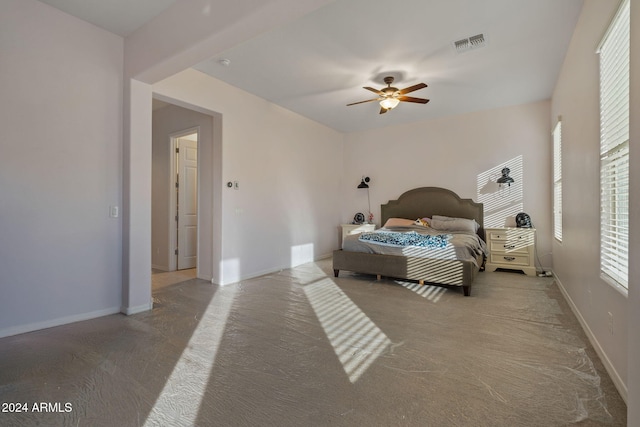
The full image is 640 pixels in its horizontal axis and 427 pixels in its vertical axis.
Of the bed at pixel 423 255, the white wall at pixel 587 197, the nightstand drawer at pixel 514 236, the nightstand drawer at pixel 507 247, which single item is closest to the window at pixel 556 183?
the nightstand drawer at pixel 514 236

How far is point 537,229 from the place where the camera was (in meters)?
4.85

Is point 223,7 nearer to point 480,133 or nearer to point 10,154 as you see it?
point 10,154

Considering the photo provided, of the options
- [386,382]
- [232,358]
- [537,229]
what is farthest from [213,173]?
[537,229]

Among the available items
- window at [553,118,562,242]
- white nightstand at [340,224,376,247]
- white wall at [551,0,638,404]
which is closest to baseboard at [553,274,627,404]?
white wall at [551,0,638,404]

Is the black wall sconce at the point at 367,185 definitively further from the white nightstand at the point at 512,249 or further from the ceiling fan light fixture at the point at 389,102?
the ceiling fan light fixture at the point at 389,102

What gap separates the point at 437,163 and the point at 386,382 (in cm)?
470

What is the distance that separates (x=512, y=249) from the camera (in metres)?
4.70

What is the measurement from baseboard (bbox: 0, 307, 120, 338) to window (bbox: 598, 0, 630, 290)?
393 centimetres

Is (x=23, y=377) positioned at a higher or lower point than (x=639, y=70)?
lower

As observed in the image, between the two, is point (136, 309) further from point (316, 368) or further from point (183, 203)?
point (183, 203)

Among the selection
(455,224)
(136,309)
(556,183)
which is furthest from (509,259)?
(136,309)

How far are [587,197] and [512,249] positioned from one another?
2.52 m

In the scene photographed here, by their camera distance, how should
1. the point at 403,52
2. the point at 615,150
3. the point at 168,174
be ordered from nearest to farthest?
the point at 615,150
the point at 403,52
the point at 168,174

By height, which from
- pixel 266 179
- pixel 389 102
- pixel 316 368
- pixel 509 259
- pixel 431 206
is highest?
pixel 389 102
